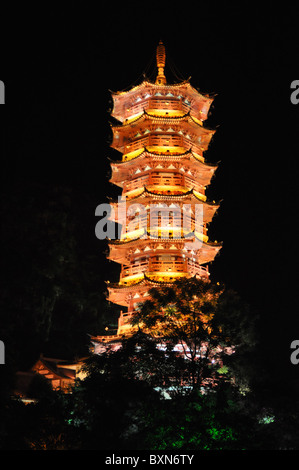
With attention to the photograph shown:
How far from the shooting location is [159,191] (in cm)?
2050

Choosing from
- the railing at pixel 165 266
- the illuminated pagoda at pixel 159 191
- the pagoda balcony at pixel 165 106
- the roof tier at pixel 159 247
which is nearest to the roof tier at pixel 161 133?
the illuminated pagoda at pixel 159 191

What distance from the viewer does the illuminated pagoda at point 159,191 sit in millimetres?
19000

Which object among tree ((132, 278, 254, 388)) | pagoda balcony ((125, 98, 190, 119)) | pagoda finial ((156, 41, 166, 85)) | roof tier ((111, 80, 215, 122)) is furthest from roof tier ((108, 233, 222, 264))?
pagoda finial ((156, 41, 166, 85))

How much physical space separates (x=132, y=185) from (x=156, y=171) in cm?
126

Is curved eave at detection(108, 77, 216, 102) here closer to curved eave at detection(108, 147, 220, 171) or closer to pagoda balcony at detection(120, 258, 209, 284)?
curved eave at detection(108, 147, 220, 171)

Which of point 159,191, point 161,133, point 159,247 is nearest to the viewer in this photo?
point 159,247

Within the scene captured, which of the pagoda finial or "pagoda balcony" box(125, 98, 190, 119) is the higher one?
the pagoda finial

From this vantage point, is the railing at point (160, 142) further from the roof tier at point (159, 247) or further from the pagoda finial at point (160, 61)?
the roof tier at point (159, 247)

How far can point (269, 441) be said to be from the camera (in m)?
9.54

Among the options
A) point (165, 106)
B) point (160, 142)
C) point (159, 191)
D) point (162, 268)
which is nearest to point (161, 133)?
point (160, 142)

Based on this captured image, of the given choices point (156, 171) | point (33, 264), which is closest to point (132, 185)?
point (156, 171)

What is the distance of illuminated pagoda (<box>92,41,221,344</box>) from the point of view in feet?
62.3

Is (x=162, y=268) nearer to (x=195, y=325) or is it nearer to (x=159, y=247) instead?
(x=159, y=247)

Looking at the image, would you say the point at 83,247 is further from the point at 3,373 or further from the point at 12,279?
the point at 3,373
